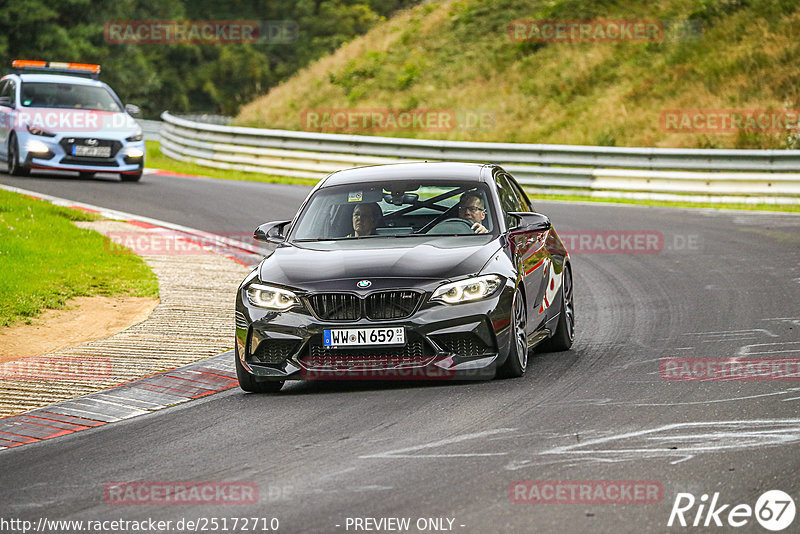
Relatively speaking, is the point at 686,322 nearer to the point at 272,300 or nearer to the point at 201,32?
the point at 272,300

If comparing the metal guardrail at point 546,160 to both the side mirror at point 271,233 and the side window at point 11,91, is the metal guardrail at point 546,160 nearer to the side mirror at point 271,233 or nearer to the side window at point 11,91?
the side window at point 11,91

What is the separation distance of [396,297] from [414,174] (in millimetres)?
1933

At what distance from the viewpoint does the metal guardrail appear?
2322 centimetres

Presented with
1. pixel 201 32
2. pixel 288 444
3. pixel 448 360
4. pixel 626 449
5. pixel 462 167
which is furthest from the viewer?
pixel 201 32

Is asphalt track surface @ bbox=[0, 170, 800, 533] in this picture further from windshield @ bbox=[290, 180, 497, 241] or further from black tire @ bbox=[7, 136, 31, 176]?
black tire @ bbox=[7, 136, 31, 176]

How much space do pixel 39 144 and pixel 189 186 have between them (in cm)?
294

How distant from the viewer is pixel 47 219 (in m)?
17.3

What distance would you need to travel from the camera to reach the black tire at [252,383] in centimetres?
884

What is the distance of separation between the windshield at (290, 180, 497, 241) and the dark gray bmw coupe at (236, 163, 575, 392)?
1 centimetres

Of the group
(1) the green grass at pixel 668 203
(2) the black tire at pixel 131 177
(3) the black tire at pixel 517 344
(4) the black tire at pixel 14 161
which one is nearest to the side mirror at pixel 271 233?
(3) the black tire at pixel 517 344

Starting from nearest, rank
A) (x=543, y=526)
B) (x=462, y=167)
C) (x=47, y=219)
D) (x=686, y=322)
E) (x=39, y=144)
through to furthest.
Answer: (x=543, y=526) → (x=462, y=167) → (x=686, y=322) → (x=47, y=219) → (x=39, y=144)

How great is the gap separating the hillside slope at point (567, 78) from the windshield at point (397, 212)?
1824 cm

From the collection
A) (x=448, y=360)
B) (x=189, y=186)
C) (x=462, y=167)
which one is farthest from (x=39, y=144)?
(x=448, y=360)

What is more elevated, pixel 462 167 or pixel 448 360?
pixel 462 167
